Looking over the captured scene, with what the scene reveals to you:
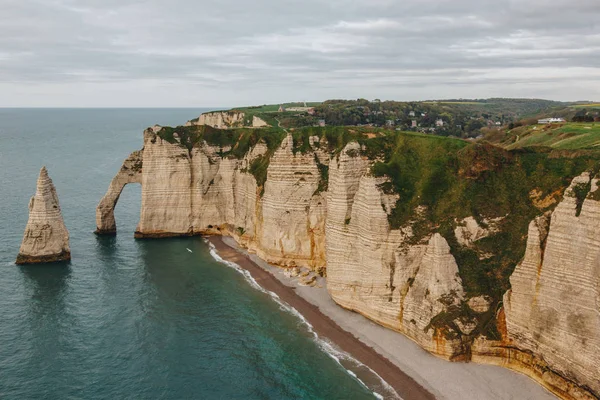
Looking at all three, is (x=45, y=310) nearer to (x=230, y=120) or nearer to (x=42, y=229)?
(x=42, y=229)

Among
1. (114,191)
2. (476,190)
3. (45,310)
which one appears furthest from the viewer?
(114,191)

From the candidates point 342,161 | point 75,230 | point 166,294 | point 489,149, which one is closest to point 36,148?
point 75,230

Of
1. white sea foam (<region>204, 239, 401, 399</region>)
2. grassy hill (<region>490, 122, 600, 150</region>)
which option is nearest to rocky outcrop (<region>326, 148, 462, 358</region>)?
white sea foam (<region>204, 239, 401, 399</region>)

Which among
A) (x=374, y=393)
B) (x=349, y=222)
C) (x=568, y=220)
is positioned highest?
(x=568, y=220)

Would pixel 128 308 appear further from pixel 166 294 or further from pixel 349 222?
pixel 349 222

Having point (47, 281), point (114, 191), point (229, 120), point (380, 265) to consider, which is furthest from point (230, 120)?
point (380, 265)
